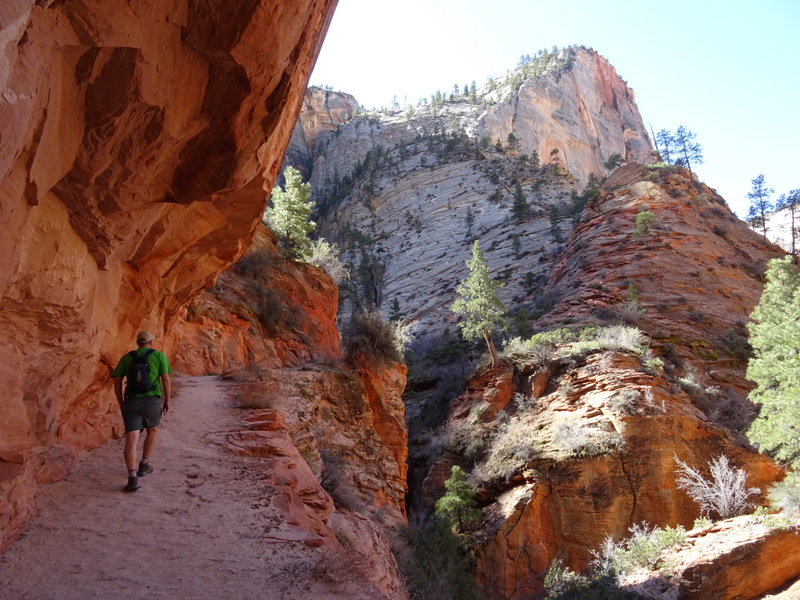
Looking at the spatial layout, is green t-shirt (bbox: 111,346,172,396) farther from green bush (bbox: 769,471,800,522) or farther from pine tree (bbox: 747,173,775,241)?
pine tree (bbox: 747,173,775,241)

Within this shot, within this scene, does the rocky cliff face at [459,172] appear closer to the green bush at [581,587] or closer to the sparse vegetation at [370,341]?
the sparse vegetation at [370,341]

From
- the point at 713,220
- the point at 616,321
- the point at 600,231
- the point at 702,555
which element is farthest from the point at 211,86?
the point at 713,220

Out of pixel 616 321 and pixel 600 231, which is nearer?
pixel 616 321

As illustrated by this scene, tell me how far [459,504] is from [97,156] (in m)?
14.9

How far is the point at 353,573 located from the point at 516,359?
19682 mm

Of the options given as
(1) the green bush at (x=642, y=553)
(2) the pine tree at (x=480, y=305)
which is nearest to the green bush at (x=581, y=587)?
(1) the green bush at (x=642, y=553)

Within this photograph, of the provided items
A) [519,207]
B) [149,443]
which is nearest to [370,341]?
[149,443]

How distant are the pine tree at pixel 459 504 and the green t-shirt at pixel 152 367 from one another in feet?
42.1

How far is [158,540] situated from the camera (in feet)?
14.0

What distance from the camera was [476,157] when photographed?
2437 inches

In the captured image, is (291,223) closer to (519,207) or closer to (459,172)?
(519,207)

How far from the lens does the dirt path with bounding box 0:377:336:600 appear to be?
3600 millimetres

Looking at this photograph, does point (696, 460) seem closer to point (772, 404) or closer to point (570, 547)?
point (772, 404)

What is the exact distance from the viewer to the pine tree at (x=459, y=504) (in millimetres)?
16531
